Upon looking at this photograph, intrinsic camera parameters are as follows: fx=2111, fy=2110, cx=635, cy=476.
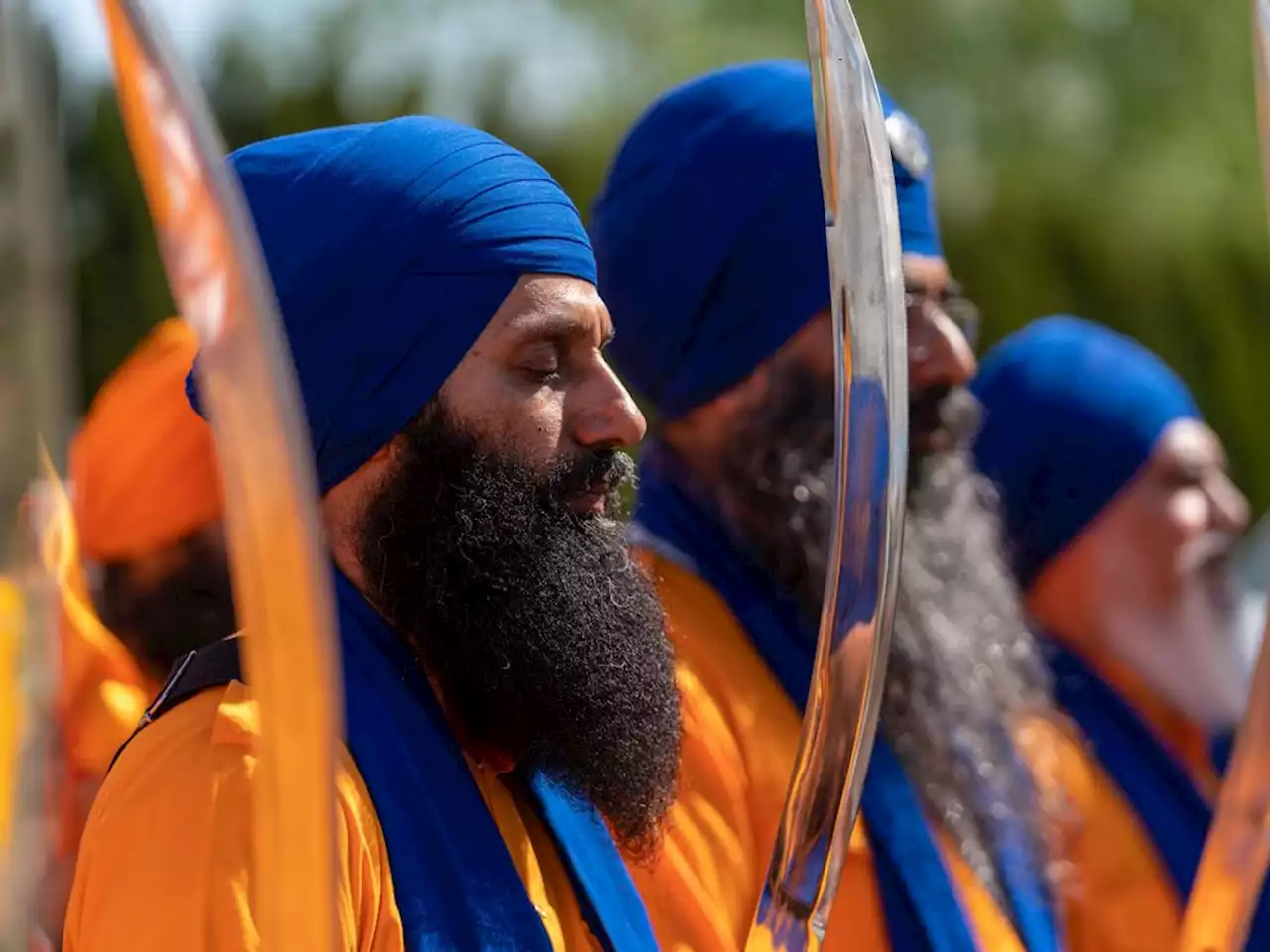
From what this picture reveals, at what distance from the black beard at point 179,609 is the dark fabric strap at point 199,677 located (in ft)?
4.78

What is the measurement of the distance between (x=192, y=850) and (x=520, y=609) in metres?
0.55

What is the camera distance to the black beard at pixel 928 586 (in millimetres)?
3090

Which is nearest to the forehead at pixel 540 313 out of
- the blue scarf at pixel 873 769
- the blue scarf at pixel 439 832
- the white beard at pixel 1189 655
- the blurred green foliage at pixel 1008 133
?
Answer: the blue scarf at pixel 439 832

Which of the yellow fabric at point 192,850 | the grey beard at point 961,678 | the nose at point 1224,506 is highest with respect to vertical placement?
the yellow fabric at point 192,850

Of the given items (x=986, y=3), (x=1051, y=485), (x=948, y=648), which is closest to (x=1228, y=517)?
(x=1051, y=485)

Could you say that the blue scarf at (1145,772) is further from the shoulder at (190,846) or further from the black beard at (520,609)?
the shoulder at (190,846)

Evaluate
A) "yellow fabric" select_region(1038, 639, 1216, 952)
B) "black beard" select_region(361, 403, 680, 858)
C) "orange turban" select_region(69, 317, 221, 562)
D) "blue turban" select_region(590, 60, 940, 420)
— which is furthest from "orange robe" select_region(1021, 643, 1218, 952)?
"orange turban" select_region(69, 317, 221, 562)

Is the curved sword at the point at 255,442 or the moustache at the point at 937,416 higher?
the curved sword at the point at 255,442

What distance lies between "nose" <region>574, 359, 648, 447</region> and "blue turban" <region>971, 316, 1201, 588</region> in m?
2.01

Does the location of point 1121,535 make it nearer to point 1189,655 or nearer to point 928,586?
point 1189,655

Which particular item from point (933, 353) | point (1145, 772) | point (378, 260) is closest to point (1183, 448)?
point (1145, 772)

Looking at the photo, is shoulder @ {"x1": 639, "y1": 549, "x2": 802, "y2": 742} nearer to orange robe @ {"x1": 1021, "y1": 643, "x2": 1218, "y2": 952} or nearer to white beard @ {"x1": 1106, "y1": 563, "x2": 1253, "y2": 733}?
orange robe @ {"x1": 1021, "y1": 643, "x2": 1218, "y2": 952}

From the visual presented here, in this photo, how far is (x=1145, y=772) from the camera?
12.7 ft

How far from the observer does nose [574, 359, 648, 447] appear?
232 centimetres
